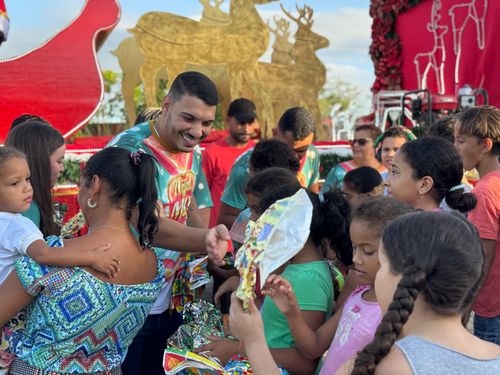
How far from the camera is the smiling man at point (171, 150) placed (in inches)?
121

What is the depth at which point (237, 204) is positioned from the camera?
14.8 ft

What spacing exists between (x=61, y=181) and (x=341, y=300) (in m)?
6.13

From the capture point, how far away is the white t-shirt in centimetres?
239

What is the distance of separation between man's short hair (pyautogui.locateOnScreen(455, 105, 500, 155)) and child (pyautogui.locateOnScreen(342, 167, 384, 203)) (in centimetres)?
88

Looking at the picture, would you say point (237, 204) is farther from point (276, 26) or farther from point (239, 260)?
point (276, 26)

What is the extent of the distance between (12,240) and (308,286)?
1.10 meters

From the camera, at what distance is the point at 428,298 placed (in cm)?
152

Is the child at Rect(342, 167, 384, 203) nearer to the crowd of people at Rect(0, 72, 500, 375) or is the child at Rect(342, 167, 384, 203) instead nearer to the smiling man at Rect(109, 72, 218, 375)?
the crowd of people at Rect(0, 72, 500, 375)

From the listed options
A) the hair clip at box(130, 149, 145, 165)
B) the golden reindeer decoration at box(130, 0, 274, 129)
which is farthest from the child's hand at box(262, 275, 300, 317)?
the golden reindeer decoration at box(130, 0, 274, 129)

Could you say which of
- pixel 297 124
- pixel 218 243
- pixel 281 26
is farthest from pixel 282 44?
pixel 218 243

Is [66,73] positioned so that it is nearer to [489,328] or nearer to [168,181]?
[168,181]

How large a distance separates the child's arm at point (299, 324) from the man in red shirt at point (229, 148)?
3597mm

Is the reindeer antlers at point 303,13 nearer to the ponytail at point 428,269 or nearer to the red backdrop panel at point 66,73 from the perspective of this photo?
the red backdrop panel at point 66,73

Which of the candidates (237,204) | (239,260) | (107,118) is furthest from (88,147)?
(107,118)
